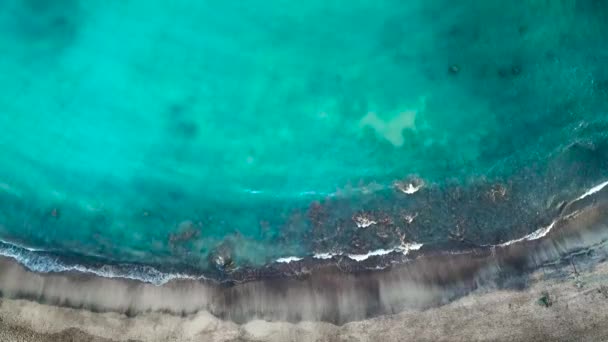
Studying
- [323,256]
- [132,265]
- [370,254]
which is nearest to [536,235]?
[370,254]

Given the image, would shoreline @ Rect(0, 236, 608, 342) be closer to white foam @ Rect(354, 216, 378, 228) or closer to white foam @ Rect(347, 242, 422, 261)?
white foam @ Rect(347, 242, 422, 261)

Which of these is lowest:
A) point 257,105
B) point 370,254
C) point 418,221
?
point 370,254

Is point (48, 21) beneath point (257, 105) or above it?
above

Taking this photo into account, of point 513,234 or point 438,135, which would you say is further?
point 438,135

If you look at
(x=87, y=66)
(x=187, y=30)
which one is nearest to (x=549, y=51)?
(x=187, y=30)

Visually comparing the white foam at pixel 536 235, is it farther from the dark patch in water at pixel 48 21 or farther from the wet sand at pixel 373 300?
the dark patch in water at pixel 48 21

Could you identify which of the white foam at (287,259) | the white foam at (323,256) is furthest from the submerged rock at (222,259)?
the white foam at (323,256)

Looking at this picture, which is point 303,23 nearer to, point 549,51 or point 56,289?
point 549,51

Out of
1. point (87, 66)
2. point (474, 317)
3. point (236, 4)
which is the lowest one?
point (474, 317)

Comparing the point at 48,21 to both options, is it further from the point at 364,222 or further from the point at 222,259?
the point at 364,222
